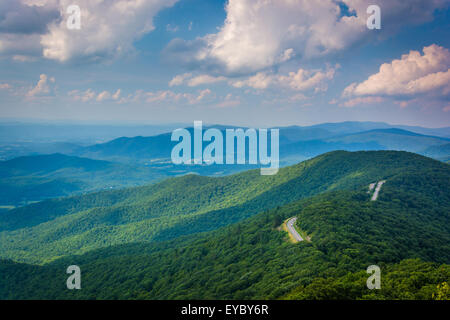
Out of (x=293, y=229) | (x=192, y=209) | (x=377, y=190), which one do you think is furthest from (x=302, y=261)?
(x=192, y=209)

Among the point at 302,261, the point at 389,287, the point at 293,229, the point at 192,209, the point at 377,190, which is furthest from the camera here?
the point at 192,209

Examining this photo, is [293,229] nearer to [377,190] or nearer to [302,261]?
[302,261]

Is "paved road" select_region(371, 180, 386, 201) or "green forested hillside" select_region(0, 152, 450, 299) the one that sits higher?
"paved road" select_region(371, 180, 386, 201)

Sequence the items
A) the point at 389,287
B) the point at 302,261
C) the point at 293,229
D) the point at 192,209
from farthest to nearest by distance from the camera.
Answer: the point at 192,209, the point at 293,229, the point at 302,261, the point at 389,287

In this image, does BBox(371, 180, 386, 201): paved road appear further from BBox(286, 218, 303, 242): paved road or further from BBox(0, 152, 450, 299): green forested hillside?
BBox(286, 218, 303, 242): paved road

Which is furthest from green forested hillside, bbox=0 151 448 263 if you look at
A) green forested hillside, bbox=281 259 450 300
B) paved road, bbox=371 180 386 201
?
green forested hillside, bbox=281 259 450 300

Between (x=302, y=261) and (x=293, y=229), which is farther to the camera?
(x=293, y=229)

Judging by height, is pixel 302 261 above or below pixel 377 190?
below
